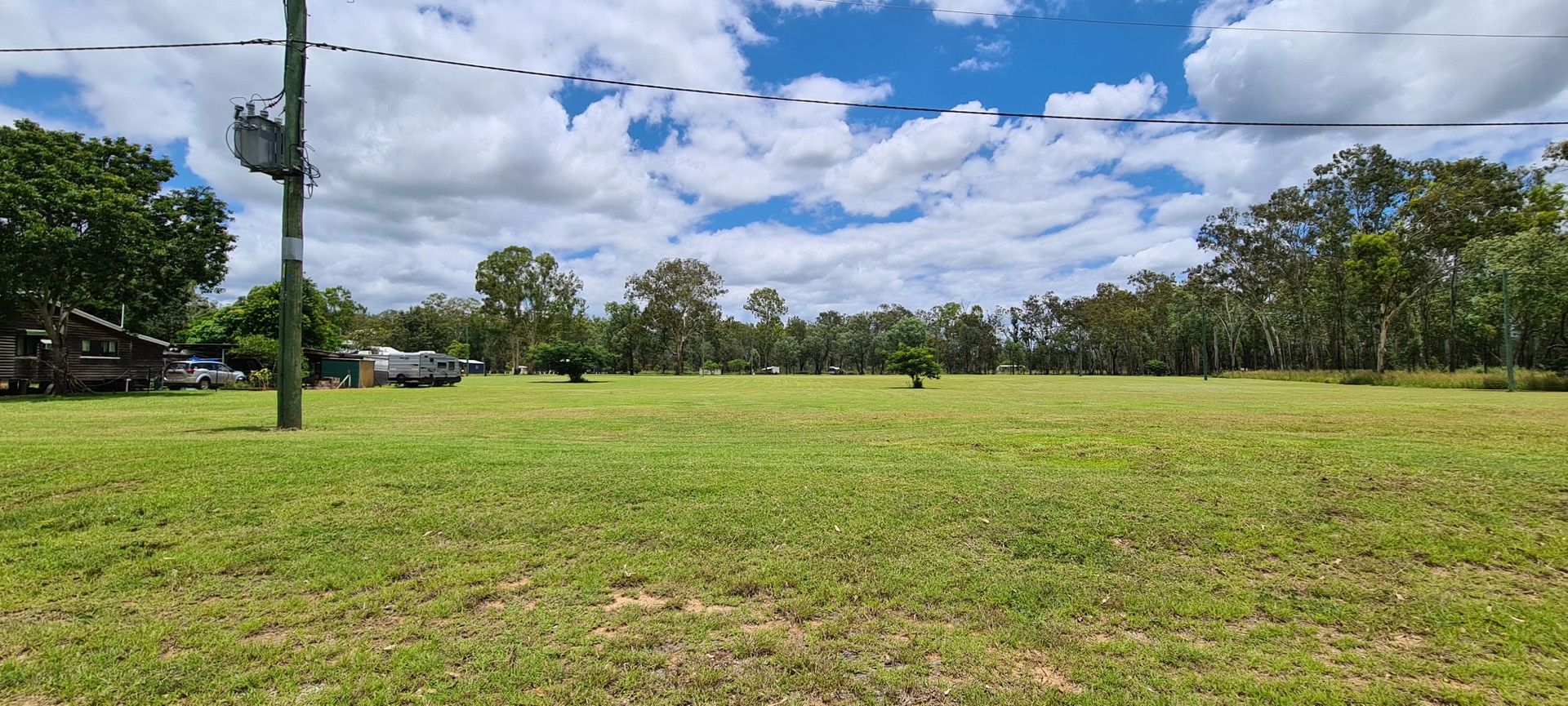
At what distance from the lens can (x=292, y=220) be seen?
35.4 ft

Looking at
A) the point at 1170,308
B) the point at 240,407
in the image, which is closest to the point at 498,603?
the point at 240,407

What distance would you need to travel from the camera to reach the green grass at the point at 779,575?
312 cm

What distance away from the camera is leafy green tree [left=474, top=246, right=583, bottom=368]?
69.1 m

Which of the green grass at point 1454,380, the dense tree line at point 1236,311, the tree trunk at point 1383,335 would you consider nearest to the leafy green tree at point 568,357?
the dense tree line at point 1236,311

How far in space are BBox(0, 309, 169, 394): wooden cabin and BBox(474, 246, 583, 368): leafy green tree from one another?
39977mm

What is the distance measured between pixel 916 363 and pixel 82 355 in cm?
3751

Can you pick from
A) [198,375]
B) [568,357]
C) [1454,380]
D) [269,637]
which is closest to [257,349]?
[198,375]

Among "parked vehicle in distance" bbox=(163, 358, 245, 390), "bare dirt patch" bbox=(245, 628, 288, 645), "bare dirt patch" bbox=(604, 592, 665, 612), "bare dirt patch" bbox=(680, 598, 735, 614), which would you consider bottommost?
"bare dirt patch" bbox=(680, 598, 735, 614)

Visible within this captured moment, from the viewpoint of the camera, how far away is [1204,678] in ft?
10.4

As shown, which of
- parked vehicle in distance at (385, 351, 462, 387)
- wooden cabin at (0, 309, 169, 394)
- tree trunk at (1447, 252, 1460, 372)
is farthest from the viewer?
tree trunk at (1447, 252, 1460, 372)

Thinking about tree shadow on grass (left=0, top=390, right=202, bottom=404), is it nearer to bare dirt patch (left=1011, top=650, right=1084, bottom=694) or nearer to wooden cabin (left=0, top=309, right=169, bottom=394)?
wooden cabin (left=0, top=309, right=169, bottom=394)

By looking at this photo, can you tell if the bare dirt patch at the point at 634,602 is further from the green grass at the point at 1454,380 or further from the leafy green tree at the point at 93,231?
the green grass at the point at 1454,380

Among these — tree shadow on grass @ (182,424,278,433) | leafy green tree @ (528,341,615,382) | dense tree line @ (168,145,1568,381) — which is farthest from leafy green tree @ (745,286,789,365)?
tree shadow on grass @ (182,424,278,433)

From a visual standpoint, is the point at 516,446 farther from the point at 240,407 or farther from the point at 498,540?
the point at 240,407
